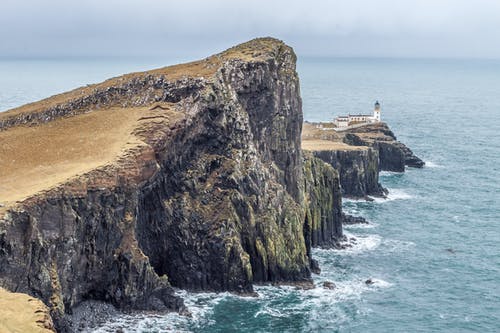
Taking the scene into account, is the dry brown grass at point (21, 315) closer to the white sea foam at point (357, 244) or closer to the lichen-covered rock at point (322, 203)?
the lichen-covered rock at point (322, 203)

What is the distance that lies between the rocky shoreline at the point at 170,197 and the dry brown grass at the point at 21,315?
13056 mm

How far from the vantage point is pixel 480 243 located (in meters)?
120

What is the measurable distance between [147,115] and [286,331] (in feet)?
111

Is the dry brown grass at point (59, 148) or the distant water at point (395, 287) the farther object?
the distant water at point (395, 287)

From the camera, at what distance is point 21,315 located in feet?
169

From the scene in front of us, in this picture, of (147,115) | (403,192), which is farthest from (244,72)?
(403,192)

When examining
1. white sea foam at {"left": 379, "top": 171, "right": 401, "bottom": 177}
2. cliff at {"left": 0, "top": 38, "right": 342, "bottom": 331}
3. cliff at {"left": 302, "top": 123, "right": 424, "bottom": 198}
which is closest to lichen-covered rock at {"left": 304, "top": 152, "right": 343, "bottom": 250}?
cliff at {"left": 0, "top": 38, "right": 342, "bottom": 331}

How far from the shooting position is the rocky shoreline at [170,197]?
75.0 meters

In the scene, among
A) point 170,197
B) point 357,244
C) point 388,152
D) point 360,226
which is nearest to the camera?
point 170,197

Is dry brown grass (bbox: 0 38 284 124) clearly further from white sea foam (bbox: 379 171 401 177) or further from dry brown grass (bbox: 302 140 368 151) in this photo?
white sea foam (bbox: 379 171 401 177)

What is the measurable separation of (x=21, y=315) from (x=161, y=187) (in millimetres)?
42508

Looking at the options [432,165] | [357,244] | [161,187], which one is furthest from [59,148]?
[432,165]

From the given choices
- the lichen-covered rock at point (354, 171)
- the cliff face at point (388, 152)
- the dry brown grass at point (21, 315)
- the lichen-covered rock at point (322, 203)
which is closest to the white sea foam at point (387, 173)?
the cliff face at point (388, 152)

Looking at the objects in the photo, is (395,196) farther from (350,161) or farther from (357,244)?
(357,244)
